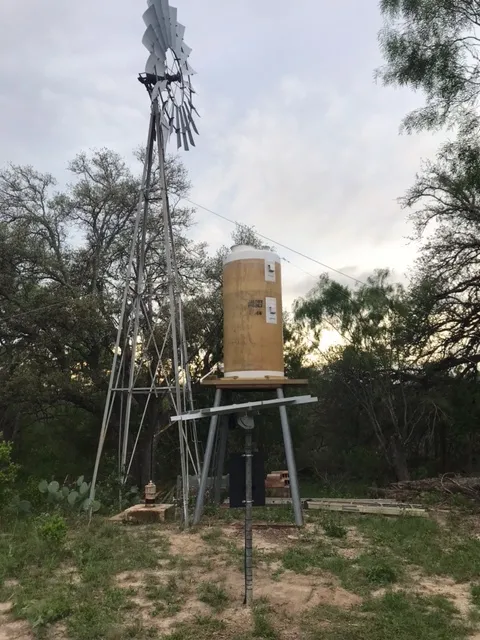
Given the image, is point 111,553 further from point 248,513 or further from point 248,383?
point 248,383

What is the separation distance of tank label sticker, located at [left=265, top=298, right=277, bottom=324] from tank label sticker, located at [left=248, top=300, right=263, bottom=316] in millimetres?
161

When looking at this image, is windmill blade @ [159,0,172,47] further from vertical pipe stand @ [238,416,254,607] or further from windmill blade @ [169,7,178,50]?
vertical pipe stand @ [238,416,254,607]

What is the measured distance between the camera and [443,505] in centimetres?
1333

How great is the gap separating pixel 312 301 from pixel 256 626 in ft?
58.8

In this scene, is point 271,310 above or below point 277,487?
above

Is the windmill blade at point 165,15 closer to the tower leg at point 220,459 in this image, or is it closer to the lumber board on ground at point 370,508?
the tower leg at point 220,459

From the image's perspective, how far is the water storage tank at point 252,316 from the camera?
38.1 ft

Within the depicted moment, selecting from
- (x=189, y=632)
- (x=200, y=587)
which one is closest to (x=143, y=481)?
(x=200, y=587)

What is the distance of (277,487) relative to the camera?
622 inches

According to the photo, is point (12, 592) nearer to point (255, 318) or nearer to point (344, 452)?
point (255, 318)

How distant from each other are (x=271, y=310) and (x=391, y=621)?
7.06 m

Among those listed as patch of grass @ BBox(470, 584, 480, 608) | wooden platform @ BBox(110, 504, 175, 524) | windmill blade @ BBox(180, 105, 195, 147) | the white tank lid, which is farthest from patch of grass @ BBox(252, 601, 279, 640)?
windmill blade @ BBox(180, 105, 195, 147)

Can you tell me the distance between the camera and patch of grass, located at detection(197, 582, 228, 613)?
249 inches

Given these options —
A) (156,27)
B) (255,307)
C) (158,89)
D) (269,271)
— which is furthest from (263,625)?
(156,27)
